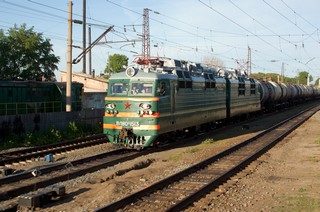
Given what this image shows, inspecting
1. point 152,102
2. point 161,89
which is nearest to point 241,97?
point 161,89

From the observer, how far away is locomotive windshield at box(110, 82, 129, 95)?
1542 centimetres

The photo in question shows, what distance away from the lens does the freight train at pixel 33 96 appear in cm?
2417

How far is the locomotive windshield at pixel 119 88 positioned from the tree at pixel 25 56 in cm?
2983

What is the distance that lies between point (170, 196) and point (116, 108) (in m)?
7.15

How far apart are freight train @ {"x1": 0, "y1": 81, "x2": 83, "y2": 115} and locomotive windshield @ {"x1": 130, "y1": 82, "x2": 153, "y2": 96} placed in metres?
9.87

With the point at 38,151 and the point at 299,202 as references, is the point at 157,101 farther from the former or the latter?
the point at 299,202

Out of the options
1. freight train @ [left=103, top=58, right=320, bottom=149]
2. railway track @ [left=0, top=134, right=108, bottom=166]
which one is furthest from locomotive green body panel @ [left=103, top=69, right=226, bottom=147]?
railway track @ [left=0, top=134, right=108, bottom=166]

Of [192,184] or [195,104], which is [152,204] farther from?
[195,104]

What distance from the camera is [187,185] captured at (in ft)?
32.5

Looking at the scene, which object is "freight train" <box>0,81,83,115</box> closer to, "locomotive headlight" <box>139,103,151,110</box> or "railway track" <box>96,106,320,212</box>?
"locomotive headlight" <box>139,103,151,110</box>

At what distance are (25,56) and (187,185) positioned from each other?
4039 centimetres

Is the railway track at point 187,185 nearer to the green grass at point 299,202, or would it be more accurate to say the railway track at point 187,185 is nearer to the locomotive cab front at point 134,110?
the green grass at point 299,202

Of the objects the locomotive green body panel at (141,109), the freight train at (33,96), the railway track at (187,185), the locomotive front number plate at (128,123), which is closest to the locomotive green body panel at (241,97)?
the locomotive green body panel at (141,109)

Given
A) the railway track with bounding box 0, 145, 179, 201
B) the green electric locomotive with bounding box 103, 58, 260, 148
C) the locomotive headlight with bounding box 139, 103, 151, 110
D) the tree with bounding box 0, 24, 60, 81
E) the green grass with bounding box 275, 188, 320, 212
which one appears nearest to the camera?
the green grass with bounding box 275, 188, 320, 212
